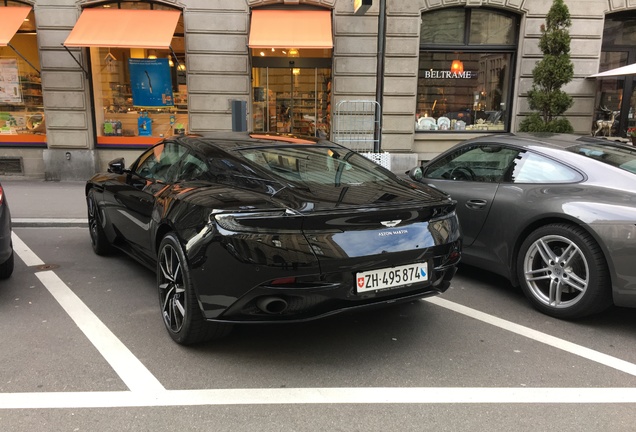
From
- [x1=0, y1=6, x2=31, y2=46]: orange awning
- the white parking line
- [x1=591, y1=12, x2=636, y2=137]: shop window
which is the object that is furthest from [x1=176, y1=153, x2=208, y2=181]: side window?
[x1=591, y1=12, x2=636, y2=137]: shop window

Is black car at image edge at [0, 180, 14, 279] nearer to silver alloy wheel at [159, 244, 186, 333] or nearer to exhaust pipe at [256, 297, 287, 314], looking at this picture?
silver alloy wheel at [159, 244, 186, 333]

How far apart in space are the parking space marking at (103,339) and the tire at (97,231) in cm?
65

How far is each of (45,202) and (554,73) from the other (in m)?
10.4

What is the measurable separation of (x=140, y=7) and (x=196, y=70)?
193cm

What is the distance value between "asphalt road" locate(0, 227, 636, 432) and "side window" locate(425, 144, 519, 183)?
3.99 feet

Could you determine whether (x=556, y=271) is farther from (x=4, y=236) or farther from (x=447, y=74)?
(x=447, y=74)

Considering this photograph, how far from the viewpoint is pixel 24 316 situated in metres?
4.12

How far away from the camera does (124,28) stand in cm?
1061

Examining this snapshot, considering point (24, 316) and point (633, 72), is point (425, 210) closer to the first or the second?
point (24, 316)

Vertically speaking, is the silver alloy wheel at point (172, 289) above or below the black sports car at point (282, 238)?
below

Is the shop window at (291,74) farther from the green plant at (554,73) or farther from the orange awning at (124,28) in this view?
the green plant at (554,73)

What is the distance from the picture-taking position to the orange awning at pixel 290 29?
34.3ft

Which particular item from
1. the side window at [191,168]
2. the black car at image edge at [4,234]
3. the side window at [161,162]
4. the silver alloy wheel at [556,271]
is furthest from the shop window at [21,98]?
the silver alloy wheel at [556,271]

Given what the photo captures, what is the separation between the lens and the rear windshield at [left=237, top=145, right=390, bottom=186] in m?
3.76
